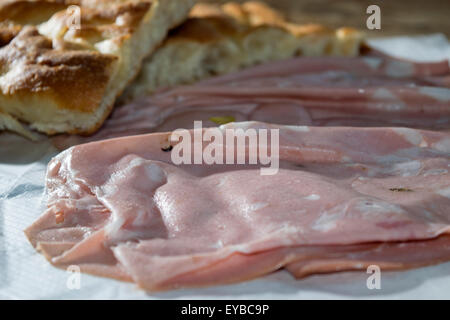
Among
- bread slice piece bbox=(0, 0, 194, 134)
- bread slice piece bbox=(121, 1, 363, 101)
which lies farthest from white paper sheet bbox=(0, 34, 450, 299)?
bread slice piece bbox=(121, 1, 363, 101)

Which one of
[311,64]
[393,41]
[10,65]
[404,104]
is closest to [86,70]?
[10,65]

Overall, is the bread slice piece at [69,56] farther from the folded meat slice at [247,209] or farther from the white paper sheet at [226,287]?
the white paper sheet at [226,287]

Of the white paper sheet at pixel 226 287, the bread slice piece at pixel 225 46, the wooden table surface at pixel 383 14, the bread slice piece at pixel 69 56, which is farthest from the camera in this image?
the wooden table surface at pixel 383 14

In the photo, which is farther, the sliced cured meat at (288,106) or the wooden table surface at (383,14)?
the wooden table surface at (383,14)

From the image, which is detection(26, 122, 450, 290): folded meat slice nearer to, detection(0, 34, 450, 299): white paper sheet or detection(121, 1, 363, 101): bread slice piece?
detection(0, 34, 450, 299): white paper sheet

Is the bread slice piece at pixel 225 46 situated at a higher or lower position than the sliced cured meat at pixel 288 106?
higher

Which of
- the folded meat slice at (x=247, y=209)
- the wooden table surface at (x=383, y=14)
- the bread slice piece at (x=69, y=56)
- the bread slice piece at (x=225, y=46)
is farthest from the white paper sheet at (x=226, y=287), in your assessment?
the wooden table surface at (x=383, y=14)

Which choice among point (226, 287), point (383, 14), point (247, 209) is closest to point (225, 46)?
point (247, 209)
